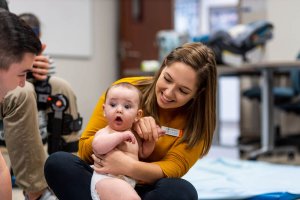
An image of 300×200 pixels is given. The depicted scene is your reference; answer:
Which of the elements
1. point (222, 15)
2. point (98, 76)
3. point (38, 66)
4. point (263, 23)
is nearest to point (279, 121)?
point (263, 23)

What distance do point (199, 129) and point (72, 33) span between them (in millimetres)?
3639

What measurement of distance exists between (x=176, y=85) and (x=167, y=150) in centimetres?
23

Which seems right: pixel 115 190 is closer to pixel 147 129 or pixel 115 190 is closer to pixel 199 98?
pixel 147 129

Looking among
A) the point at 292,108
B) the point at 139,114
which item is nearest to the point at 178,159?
the point at 139,114

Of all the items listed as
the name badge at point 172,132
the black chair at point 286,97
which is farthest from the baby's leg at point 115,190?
the black chair at point 286,97

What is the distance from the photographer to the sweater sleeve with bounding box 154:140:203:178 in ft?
4.64

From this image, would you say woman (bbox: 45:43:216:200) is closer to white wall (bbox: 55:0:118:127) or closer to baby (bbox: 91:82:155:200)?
baby (bbox: 91:82:155:200)

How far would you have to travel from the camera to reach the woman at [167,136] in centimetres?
137

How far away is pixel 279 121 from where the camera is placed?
5.11 meters

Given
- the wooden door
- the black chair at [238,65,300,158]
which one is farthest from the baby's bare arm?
the wooden door

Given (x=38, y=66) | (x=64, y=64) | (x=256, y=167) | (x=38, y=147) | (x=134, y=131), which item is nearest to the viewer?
(x=134, y=131)

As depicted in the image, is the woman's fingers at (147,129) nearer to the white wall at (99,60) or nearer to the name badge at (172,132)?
the name badge at (172,132)

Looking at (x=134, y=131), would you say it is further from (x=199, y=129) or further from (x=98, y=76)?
(x=98, y=76)

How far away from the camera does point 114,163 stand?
136 centimetres
